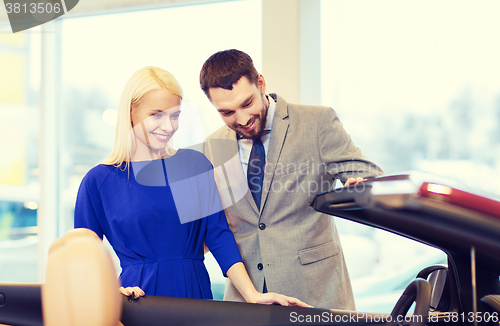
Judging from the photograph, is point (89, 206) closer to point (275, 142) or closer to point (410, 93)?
point (275, 142)

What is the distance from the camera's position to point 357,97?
2748 mm

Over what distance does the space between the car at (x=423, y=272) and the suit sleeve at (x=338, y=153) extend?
22.6 inches

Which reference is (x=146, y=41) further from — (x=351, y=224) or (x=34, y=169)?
(x=351, y=224)

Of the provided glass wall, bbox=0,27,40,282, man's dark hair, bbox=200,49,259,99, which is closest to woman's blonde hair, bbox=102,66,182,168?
man's dark hair, bbox=200,49,259,99

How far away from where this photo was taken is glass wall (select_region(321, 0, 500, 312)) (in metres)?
2.59

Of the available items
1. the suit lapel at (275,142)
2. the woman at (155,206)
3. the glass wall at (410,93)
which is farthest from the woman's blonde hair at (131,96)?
the glass wall at (410,93)

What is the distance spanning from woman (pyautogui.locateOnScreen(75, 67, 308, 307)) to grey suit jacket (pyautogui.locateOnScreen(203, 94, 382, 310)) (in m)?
0.14

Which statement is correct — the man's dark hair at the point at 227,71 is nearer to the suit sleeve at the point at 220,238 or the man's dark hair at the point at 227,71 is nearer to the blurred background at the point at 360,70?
the suit sleeve at the point at 220,238

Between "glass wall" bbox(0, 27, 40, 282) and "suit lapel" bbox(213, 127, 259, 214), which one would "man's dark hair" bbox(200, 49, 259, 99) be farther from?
"glass wall" bbox(0, 27, 40, 282)

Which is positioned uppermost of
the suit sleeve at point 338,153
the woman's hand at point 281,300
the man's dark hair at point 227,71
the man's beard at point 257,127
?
the man's dark hair at point 227,71

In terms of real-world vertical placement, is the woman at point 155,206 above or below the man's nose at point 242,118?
below

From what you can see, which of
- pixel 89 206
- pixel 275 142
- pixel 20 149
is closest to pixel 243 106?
pixel 275 142

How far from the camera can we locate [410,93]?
2.68 metres

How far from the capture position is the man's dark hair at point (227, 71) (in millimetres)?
1355
